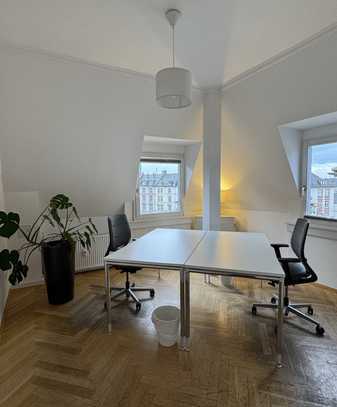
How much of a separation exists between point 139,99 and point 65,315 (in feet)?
8.94

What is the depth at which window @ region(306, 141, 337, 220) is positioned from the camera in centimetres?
322

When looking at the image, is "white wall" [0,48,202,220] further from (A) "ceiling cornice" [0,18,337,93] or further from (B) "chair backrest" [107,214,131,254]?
(B) "chair backrest" [107,214,131,254]

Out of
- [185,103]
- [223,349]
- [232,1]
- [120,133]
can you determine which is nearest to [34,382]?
[223,349]

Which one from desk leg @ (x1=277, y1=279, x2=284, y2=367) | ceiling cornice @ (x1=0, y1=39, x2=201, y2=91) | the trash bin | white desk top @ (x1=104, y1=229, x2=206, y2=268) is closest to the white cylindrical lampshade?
ceiling cornice @ (x1=0, y1=39, x2=201, y2=91)

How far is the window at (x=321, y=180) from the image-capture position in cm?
322

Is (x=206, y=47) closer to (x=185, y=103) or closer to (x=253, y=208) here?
(x=185, y=103)

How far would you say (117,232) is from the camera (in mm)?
3133

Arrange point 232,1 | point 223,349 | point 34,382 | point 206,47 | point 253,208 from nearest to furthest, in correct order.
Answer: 1. point 34,382
2. point 232,1
3. point 223,349
4. point 206,47
5. point 253,208

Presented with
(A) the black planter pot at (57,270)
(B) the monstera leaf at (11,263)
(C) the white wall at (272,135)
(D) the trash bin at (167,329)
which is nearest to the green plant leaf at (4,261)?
(B) the monstera leaf at (11,263)

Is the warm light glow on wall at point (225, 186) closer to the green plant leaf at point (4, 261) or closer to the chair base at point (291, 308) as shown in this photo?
the chair base at point (291, 308)

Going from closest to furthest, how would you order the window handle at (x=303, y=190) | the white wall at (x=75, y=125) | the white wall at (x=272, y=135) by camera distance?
the white wall at (x=272, y=135) → the white wall at (x=75, y=125) → the window handle at (x=303, y=190)

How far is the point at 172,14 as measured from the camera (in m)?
2.08

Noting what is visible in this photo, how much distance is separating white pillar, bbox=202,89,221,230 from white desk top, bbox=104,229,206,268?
0.65 metres

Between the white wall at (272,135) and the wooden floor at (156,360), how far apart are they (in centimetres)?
132
